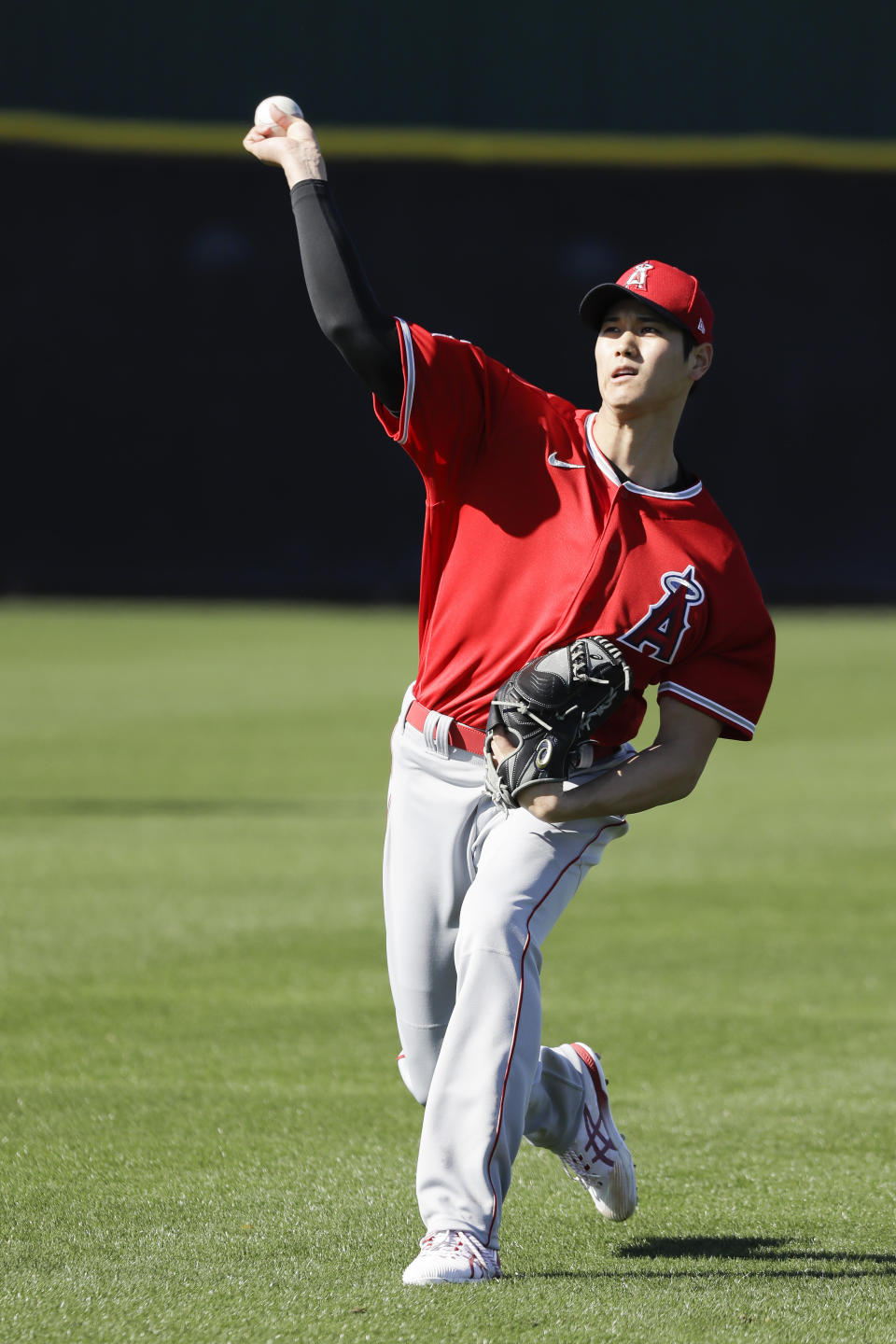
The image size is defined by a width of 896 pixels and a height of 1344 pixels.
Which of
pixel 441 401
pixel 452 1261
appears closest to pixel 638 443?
pixel 441 401

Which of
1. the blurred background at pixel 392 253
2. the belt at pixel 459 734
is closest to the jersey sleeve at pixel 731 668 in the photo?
the belt at pixel 459 734

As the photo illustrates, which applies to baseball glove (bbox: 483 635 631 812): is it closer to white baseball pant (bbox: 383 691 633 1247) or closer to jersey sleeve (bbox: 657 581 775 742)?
white baseball pant (bbox: 383 691 633 1247)

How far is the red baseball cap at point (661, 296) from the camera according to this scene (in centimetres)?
406

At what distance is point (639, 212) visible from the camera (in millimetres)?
28656

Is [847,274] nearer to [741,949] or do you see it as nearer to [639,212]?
[639,212]

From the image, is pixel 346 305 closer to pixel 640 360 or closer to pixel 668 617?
pixel 640 360

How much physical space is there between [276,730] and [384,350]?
11182mm

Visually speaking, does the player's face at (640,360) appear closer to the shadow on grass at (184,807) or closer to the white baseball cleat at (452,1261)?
the white baseball cleat at (452,1261)

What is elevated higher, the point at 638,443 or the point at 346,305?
the point at 346,305

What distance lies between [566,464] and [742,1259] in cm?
175

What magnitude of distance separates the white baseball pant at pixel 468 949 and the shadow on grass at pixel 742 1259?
311mm

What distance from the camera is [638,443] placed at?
414 cm

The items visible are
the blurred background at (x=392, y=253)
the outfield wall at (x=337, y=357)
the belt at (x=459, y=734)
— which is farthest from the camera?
the outfield wall at (x=337, y=357)

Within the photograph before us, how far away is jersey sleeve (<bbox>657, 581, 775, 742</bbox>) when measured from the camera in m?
4.07
